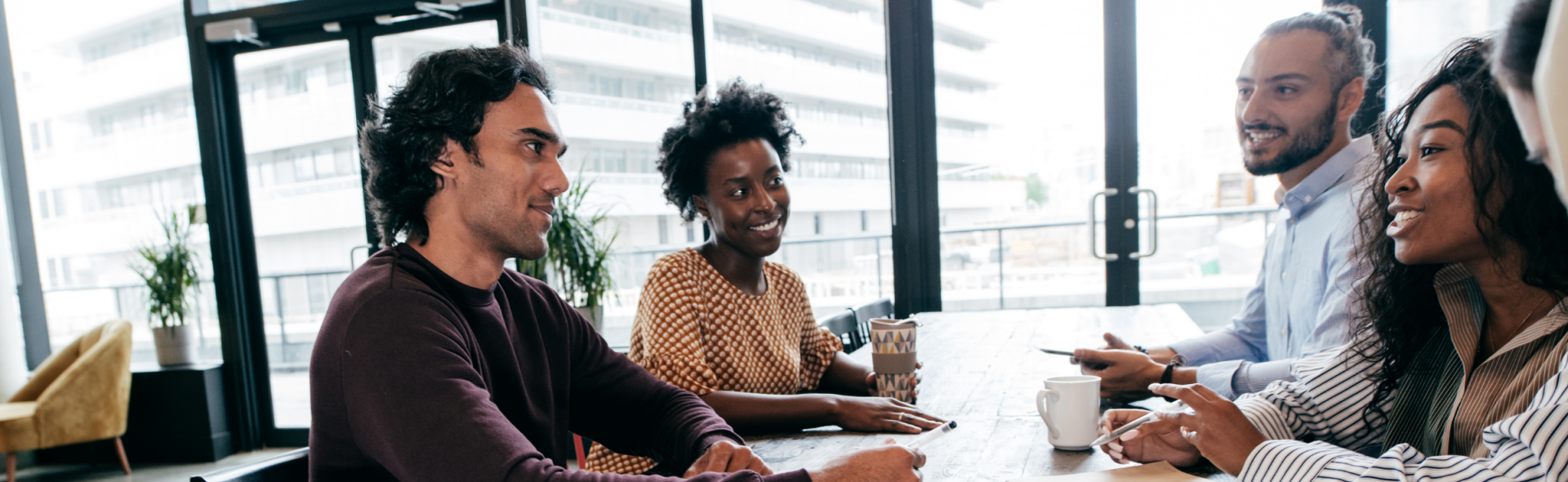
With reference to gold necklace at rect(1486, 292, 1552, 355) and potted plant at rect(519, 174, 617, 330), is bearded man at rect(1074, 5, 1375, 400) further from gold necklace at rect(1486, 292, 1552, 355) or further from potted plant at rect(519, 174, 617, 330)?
potted plant at rect(519, 174, 617, 330)

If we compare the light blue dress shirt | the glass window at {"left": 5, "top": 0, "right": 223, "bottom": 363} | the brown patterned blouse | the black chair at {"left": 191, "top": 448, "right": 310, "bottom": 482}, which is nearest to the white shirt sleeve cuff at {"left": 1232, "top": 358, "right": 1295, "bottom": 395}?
the light blue dress shirt

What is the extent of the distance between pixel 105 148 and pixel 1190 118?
5.60 meters

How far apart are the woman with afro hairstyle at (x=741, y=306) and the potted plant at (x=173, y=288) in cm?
353

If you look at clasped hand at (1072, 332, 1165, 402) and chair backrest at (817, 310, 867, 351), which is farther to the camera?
chair backrest at (817, 310, 867, 351)

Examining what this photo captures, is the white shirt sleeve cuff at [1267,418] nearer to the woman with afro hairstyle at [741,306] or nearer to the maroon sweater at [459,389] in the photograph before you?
Result: the woman with afro hairstyle at [741,306]

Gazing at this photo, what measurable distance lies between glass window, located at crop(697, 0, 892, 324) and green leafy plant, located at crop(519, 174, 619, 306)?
0.86 m

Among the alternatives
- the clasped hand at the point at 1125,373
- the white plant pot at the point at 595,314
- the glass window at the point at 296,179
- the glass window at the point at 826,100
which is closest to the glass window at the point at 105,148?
the glass window at the point at 296,179

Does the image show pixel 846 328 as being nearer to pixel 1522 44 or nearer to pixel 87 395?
pixel 1522 44

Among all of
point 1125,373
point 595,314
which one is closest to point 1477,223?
point 1125,373

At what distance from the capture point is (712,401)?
1.43 meters

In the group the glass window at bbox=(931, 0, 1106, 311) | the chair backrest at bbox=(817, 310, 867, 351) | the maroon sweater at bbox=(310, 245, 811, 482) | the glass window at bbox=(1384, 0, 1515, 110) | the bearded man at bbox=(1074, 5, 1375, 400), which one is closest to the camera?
the maroon sweater at bbox=(310, 245, 811, 482)

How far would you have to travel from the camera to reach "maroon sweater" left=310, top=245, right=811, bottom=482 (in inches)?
34.7

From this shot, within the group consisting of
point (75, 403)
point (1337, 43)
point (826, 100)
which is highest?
point (826, 100)

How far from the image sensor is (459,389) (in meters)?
0.90
